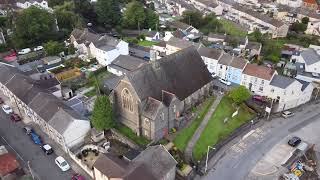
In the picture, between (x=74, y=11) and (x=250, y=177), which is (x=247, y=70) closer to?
(x=250, y=177)

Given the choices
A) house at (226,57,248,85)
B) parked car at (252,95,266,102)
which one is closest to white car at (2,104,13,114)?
house at (226,57,248,85)

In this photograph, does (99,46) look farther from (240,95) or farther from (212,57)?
(240,95)

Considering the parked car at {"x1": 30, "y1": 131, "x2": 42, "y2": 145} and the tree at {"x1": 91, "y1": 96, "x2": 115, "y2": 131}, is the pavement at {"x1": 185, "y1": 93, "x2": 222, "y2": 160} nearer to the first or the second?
the tree at {"x1": 91, "y1": 96, "x2": 115, "y2": 131}

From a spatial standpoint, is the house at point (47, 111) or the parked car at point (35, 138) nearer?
the house at point (47, 111)

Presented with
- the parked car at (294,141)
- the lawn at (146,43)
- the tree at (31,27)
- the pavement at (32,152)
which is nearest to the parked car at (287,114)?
the parked car at (294,141)

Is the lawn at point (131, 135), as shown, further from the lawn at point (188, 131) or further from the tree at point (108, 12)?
the tree at point (108, 12)

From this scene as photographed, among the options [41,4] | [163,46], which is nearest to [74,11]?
[41,4]
